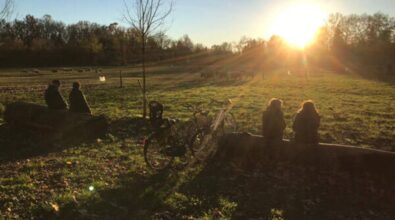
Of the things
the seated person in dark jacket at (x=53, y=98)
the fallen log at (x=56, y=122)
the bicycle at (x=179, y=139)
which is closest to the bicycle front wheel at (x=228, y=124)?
the bicycle at (x=179, y=139)

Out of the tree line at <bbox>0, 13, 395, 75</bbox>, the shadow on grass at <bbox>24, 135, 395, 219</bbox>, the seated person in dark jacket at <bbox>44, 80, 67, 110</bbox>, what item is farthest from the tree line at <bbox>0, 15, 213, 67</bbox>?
the shadow on grass at <bbox>24, 135, 395, 219</bbox>

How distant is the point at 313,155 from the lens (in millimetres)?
8219

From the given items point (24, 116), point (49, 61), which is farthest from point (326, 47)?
point (24, 116)

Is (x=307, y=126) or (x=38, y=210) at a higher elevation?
(x=307, y=126)

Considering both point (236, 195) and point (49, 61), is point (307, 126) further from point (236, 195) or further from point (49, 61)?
point (49, 61)

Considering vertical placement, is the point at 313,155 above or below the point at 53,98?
below

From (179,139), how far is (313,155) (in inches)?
112

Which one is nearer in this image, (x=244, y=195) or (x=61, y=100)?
(x=244, y=195)

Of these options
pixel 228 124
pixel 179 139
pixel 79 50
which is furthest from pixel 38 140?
pixel 79 50

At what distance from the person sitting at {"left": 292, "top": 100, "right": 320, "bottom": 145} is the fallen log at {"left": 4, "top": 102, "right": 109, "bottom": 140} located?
19.1 feet

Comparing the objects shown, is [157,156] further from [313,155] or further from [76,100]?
[76,100]

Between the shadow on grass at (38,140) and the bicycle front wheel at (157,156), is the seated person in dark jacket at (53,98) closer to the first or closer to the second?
the shadow on grass at (38,140)

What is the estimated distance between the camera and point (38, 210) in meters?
6.05

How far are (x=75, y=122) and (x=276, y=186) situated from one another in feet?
20.8
